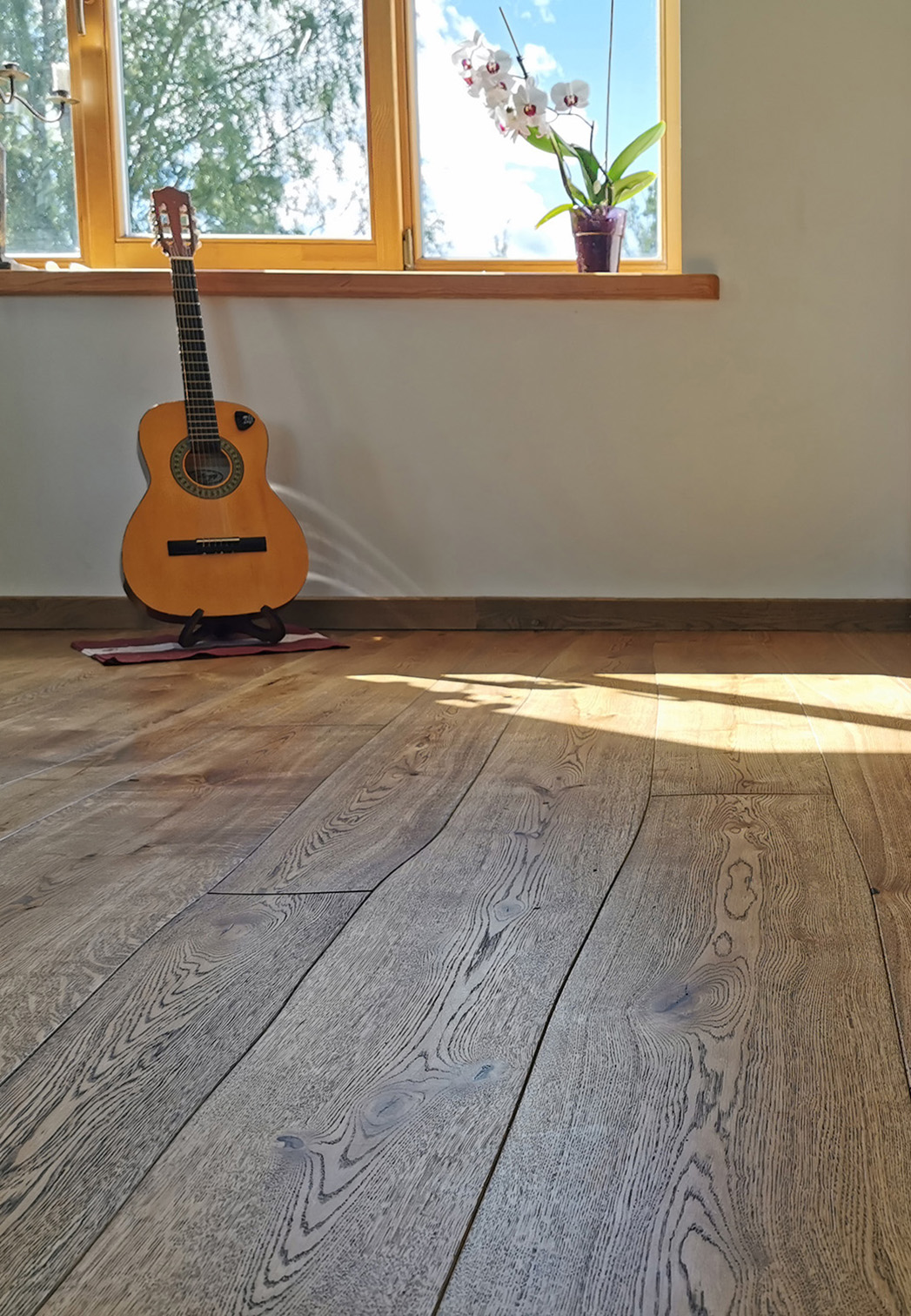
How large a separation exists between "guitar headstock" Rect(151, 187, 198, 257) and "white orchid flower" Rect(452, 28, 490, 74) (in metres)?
0.71

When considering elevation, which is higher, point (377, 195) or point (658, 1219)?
point (377, 195)

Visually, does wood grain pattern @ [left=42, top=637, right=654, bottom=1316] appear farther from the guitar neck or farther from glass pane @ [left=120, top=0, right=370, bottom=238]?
glass pane @ [left=120, top=0, right=370, bottom=238]

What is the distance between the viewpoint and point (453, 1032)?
833 millimetres

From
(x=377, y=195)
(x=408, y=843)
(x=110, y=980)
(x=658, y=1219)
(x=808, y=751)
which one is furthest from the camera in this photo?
Result: (x=377, y=195)

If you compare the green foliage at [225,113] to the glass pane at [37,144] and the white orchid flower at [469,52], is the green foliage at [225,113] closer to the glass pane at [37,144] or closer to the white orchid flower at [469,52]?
Answer: the glass pane at [37,144]

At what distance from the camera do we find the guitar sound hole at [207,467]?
2.73 metres

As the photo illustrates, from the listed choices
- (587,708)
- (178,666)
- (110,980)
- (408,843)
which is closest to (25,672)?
(178,666)

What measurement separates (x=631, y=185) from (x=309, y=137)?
795 millimetres

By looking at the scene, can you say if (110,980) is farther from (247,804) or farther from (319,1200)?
Result: (247,804)

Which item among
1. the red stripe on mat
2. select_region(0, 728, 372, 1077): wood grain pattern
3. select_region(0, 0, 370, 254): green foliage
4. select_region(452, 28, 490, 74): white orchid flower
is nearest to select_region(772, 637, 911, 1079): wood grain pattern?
select_region(0, 728, 372, 1077): wood grain pattern

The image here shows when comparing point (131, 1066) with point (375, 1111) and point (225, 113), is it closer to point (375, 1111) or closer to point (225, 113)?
point (375, 1111)

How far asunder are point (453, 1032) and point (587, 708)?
3.88 ft

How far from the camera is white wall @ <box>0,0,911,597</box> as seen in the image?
2.78 m

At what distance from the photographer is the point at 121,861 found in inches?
48.8
